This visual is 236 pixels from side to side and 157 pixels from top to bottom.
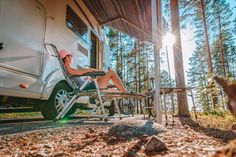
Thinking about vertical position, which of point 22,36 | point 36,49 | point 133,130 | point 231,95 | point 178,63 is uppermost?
point 178,63

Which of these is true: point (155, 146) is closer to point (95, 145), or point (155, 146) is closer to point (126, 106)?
point (95, 145)

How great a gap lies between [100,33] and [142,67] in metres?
19.9

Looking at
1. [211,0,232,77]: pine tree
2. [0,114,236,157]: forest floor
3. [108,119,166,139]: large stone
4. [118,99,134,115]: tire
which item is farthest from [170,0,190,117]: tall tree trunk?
[211,0,232,77]: pine tree

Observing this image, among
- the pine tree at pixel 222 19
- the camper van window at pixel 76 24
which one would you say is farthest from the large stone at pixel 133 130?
the pine tree at pixel 222 19

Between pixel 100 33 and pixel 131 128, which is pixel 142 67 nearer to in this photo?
pixel 100 33

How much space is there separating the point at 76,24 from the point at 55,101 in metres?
2.05

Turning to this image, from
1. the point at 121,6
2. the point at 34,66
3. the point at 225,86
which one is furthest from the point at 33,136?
the point at 121,6

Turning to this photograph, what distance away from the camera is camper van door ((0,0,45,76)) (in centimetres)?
301

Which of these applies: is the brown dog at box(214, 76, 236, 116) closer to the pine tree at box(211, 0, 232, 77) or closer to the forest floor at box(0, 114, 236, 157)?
the forest floor at box(0, 114, 236, 157)

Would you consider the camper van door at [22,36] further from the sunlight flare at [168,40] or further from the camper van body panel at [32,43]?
the sunlight flare at [168,40]

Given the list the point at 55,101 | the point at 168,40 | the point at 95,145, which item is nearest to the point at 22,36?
the point at 55,101

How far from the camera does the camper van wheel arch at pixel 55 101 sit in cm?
402

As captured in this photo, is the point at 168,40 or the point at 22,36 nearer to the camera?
the point at 22,36

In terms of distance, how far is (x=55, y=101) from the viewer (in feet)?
13.3
